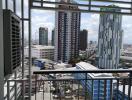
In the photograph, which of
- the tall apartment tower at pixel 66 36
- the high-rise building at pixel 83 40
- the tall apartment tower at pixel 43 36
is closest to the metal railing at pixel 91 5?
the tall apartment tower at pixel 43 36

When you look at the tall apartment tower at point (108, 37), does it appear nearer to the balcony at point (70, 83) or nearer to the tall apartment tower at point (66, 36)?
the tall apartment tower at point (66, 36)

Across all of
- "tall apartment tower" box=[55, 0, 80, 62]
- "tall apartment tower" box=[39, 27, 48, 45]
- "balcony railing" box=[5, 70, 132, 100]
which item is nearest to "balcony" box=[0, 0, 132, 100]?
"balcony railing" box=[5, 70, 132, 100]

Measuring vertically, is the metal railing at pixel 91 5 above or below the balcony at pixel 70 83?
above

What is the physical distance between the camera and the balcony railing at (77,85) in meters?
2.60

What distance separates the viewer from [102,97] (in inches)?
120

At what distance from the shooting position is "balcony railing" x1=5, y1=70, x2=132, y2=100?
8.53 feet

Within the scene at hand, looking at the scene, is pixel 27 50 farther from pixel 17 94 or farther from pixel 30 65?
pixel 17 94

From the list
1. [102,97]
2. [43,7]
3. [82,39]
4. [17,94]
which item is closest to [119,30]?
[82,39]

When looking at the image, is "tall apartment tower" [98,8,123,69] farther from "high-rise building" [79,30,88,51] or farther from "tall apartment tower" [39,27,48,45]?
"tall apartment tower" [39,27,48,45]

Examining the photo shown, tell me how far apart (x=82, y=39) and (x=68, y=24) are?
575mm

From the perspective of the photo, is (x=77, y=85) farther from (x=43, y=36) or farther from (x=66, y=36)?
(x=66, y=36)

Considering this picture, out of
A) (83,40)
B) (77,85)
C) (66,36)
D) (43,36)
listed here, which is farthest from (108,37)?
(77,85)

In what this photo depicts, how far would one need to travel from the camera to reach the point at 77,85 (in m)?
2.82

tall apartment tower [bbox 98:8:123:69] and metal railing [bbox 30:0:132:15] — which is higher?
metal railing [bbox 30:0:132:15]
